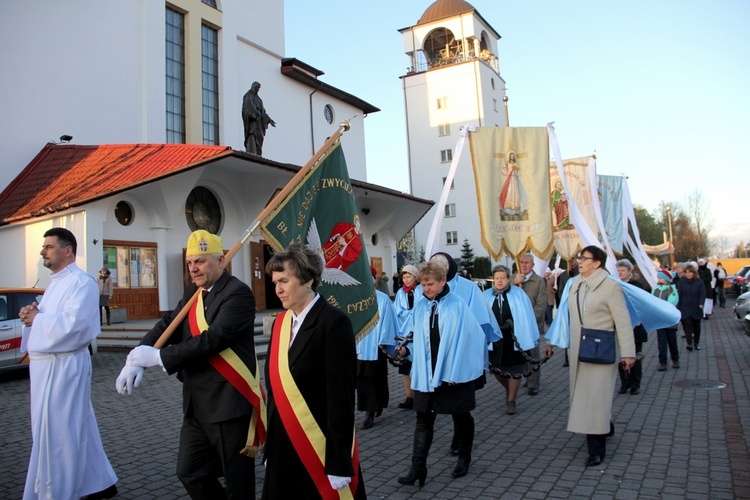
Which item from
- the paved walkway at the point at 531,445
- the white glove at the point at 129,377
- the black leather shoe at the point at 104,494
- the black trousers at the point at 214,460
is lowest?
the paved walkway at the point at 531,445

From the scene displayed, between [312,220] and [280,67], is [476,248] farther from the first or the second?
[312,220]

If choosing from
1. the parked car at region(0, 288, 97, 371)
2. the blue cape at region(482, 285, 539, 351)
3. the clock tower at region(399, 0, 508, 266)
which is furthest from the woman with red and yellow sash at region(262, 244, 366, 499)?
the clock tower at region(399, 0, 508, 266)

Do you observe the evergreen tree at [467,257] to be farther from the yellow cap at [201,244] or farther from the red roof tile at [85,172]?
the yellow cap at [201,244]

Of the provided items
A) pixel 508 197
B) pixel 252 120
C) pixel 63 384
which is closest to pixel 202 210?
pixel 252 120

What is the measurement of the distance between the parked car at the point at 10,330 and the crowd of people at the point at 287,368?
657 centimetres

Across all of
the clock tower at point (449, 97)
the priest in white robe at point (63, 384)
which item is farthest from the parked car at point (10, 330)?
the clock tower at point (449, 97)

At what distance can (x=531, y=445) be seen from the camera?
6.39 m

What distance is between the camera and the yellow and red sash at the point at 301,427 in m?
3.17

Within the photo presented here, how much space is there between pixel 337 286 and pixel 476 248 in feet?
158

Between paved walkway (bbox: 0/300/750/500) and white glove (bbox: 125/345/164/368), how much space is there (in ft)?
6.70

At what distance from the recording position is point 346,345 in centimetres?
325

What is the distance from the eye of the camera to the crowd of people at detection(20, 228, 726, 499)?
3219 millimetres

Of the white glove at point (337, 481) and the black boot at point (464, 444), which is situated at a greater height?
the white glove at point (337, 481)

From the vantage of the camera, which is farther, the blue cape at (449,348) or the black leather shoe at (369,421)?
the black leather shoe at (369,421)
